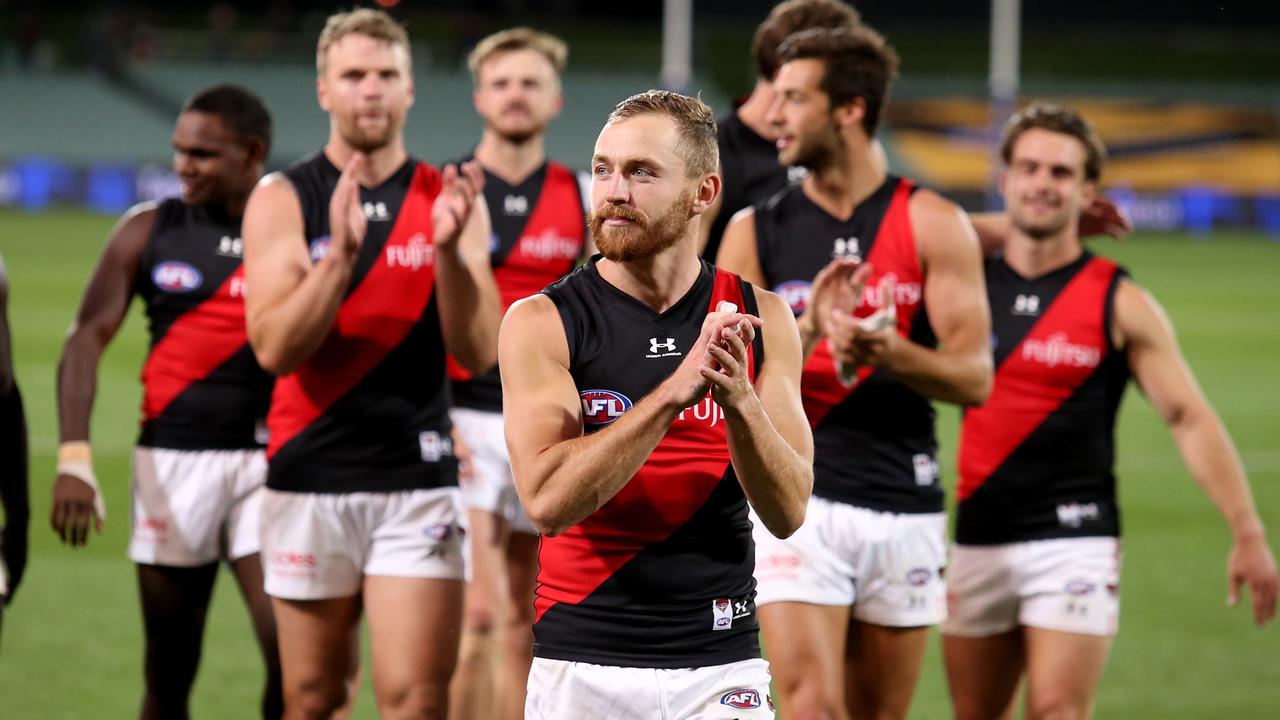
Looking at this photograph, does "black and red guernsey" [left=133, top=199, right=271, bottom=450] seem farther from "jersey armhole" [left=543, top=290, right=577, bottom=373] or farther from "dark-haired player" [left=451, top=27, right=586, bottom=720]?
"jersey armhole" [left=543, top=290, right=577, bottom=373]

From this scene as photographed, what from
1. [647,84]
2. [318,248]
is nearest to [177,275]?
[318,248]

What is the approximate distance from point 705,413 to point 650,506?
271 millimetres

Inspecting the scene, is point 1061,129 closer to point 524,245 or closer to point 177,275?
point 524,245

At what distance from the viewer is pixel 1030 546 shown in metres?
5.91

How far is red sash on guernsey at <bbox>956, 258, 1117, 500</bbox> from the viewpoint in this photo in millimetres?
6027

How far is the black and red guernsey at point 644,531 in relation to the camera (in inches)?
158

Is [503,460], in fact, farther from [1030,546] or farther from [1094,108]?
[1094,108]

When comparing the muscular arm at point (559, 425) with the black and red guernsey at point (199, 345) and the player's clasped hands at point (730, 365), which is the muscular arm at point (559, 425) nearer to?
the player's clasped hands at point (730, 365)

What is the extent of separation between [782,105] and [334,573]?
Answer: 7.38 feet

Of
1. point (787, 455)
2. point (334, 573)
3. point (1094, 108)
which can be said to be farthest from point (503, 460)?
point (1094, 108)

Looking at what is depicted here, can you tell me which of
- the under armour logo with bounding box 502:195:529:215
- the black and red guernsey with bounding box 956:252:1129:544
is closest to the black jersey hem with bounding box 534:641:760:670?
the black and red guernsey with bounding box 956:252:1129:544

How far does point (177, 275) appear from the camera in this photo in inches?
251

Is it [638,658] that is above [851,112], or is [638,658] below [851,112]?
below

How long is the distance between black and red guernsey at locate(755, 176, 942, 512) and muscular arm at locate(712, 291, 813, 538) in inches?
59.9
